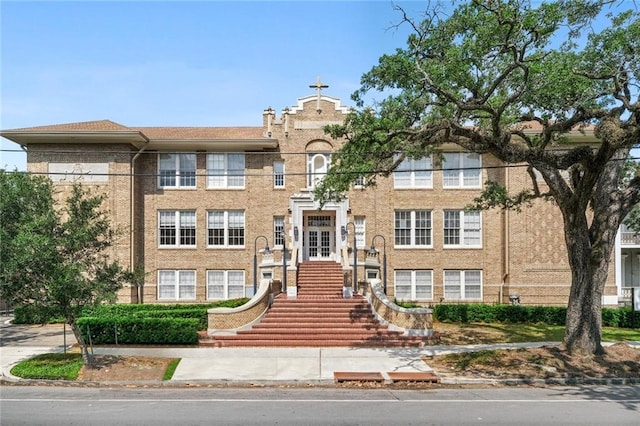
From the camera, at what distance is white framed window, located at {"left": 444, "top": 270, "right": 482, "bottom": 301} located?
3005cm

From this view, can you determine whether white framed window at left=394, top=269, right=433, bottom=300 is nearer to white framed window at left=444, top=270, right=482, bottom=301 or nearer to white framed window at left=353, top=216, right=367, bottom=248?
white framed window at left=444, top=270, right=482, bottom=301

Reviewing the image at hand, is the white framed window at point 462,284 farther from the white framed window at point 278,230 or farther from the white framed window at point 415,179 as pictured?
the white framed window at point 278,230

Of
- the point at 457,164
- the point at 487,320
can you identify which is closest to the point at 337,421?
the point at 487,320

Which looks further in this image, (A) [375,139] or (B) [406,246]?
(B) [406,246]

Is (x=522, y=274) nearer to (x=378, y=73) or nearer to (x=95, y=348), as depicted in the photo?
(x=378, y=73)

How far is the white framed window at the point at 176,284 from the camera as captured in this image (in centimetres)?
2988

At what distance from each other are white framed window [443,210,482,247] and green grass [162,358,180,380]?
17.5 metres

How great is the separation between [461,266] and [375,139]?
15516 millimetres

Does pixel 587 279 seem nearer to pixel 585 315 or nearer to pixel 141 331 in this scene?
pixel 585 315

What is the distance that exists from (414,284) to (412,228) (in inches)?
116

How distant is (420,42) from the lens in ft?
49.5

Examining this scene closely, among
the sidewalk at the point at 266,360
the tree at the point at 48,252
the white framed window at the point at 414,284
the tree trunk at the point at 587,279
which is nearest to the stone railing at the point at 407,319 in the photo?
the sidewalk at the point at 266,360

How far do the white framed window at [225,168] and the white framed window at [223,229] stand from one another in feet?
4.85

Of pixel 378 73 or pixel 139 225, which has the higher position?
pixel 378 73
